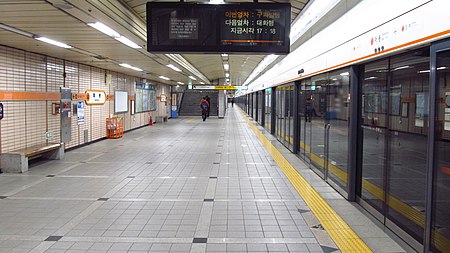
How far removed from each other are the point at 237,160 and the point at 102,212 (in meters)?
4.41

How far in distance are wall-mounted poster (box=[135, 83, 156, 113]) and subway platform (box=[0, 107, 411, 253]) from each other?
9319mm

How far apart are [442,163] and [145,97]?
Result: 17.1 meters

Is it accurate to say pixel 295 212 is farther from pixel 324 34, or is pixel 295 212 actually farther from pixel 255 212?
pixel 324 34

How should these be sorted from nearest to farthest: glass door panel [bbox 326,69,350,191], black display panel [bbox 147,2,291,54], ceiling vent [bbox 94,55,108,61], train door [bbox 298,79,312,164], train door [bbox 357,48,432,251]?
train door [bbox 357,48,432,251] → black display panel [bbox 147,2,291,54] → glass door panel [bbox 326,69,350,191] → train door [bbox 298,79,312,164] → ceiling vent [bbox 94,55,108,61]

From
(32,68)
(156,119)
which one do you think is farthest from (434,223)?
(156,119)

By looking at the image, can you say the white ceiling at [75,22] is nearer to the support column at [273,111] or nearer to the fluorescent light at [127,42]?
the fluorescent light at [127,42]

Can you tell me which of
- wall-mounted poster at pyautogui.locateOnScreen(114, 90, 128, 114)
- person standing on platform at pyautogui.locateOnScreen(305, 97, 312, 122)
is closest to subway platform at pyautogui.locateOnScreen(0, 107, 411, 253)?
person standing on platform at pyautogui.locateOnScreen(305, 97, 312, 122)

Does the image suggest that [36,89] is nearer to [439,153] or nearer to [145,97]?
[439,153]

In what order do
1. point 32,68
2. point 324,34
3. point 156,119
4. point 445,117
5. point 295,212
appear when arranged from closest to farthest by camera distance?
point 445,117 → point 295,212 → point 324,34 → point 32,68 → point 156,119

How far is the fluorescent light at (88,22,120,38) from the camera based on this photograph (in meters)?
5.06

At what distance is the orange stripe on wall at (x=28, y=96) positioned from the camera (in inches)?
280

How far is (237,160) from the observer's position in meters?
8.59

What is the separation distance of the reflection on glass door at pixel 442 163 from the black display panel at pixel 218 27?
248 cm

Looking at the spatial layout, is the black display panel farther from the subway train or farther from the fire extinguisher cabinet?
the fire extinguisher cabinet
